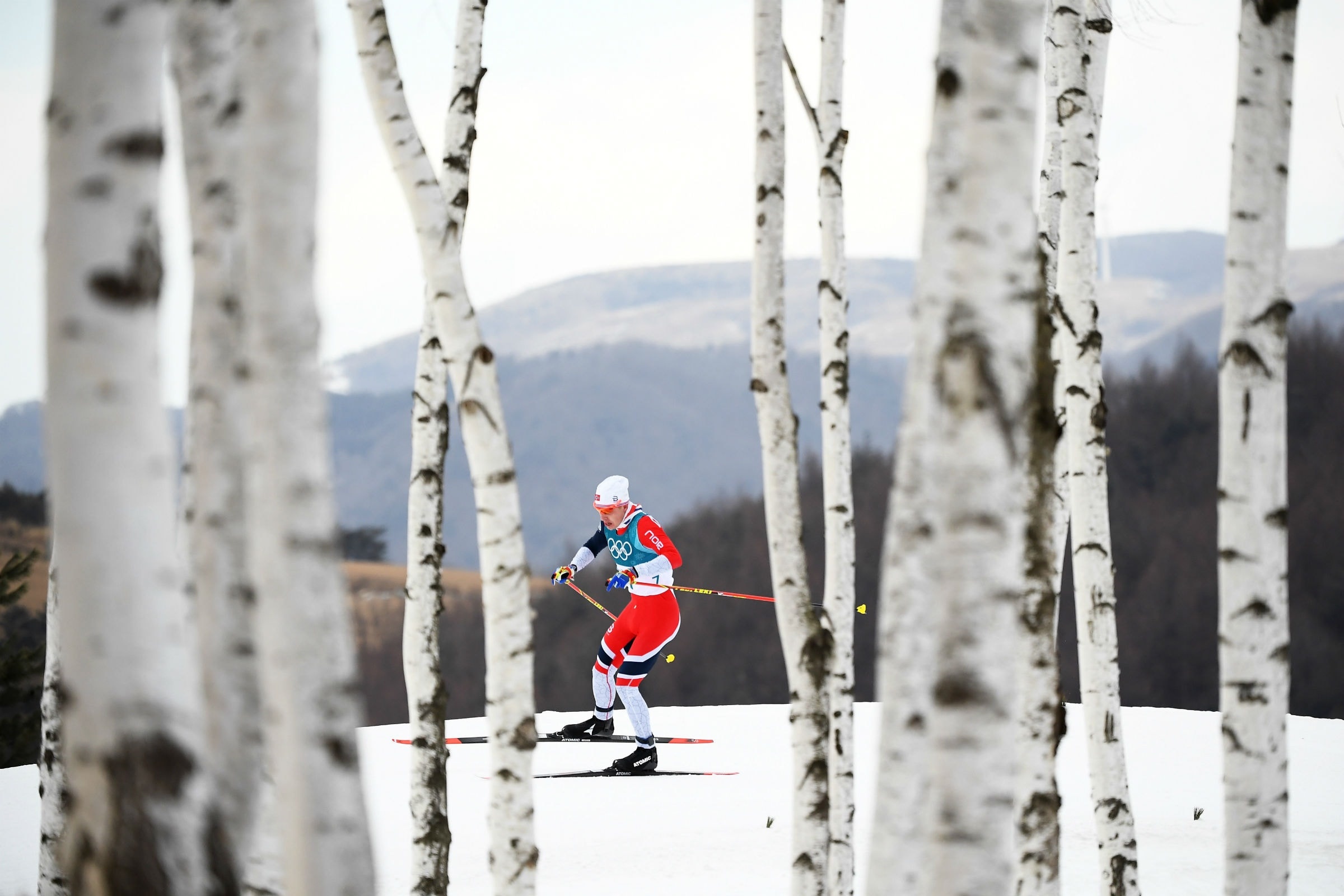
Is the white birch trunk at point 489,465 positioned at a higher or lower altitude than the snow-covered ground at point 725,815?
higher

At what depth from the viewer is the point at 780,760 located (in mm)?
8891

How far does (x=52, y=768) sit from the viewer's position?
13.0ft

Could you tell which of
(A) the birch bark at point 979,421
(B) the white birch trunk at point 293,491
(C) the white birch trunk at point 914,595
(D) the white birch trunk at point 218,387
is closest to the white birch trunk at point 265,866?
(D) the white birch trunk at point 218,387

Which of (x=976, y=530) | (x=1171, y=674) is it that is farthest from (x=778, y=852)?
(x=1171, y=674)

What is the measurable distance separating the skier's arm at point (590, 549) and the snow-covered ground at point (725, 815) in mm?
1556

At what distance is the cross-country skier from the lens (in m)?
8.02

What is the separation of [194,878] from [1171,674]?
63.5 feet

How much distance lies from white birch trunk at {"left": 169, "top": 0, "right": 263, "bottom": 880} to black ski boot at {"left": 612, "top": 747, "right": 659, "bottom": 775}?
6.39m

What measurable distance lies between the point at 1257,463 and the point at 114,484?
2184mm

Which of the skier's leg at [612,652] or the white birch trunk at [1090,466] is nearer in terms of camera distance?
the white birch trunk at [1090,466]

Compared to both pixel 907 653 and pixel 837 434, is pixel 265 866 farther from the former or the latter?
pixel 837 434

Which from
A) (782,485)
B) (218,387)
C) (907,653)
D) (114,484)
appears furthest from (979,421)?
(782,485)

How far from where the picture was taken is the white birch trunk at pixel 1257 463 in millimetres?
2402

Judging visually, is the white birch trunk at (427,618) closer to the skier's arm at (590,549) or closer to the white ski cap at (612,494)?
the white ski cap at (612,494)
